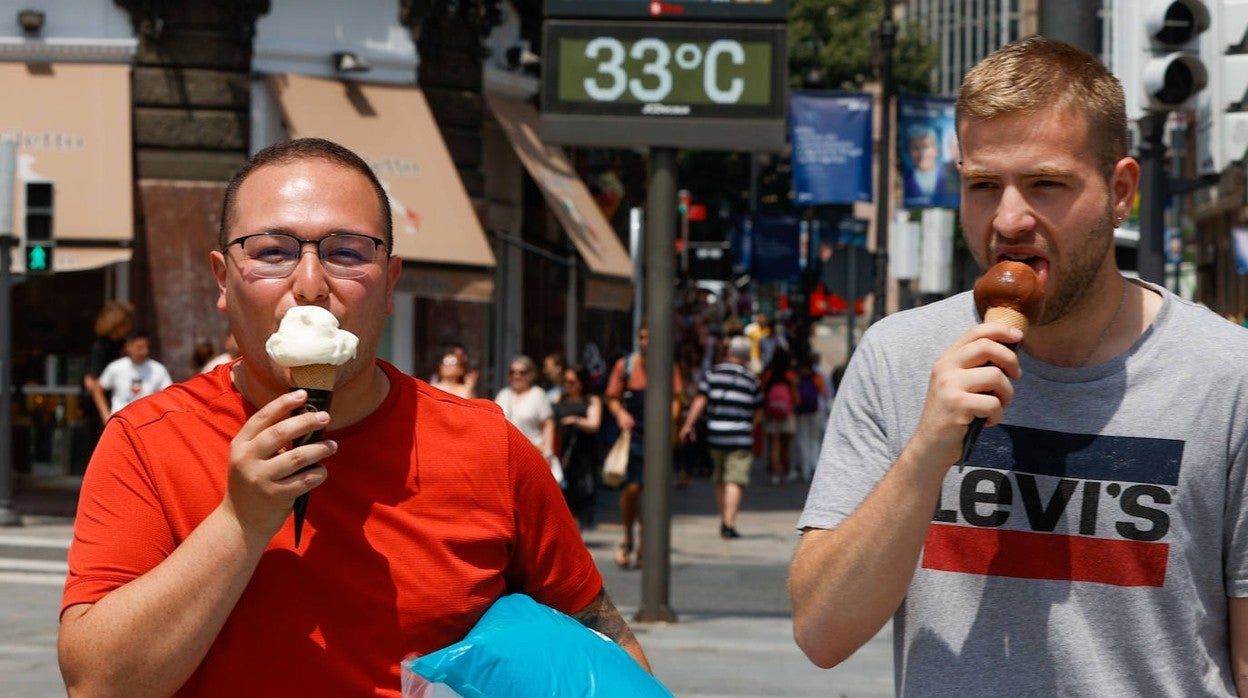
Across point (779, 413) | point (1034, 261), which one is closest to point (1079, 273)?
point (1034, 261)

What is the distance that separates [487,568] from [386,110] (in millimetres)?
17526

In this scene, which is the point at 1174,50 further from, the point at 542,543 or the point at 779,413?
the point at 779,413

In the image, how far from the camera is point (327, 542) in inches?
108

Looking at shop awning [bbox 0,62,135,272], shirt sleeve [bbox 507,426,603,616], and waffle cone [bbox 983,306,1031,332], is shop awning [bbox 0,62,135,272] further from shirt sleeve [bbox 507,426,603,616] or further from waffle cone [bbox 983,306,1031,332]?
waffle cone [bbox 983,306,1031,332]

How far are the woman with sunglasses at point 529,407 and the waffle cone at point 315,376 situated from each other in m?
13.4

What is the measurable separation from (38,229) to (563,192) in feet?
24.0

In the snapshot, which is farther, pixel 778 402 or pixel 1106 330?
pixel 778 402

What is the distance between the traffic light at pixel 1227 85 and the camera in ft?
32.2

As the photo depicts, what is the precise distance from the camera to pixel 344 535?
2.76 metres

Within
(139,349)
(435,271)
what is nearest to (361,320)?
(139,349)

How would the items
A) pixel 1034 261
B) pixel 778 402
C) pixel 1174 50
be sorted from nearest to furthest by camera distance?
pixel 1034 261 < pixel 1174 50 < pixel 778 402

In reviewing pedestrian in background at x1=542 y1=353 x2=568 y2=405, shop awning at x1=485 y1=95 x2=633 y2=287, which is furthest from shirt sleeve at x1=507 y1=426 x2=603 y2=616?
shop awning at x1=485 y1=95 x2=633 y2=287

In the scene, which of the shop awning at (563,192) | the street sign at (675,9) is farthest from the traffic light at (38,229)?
the street sign at (675,9)

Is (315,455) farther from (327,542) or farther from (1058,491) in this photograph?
(1058,491)
